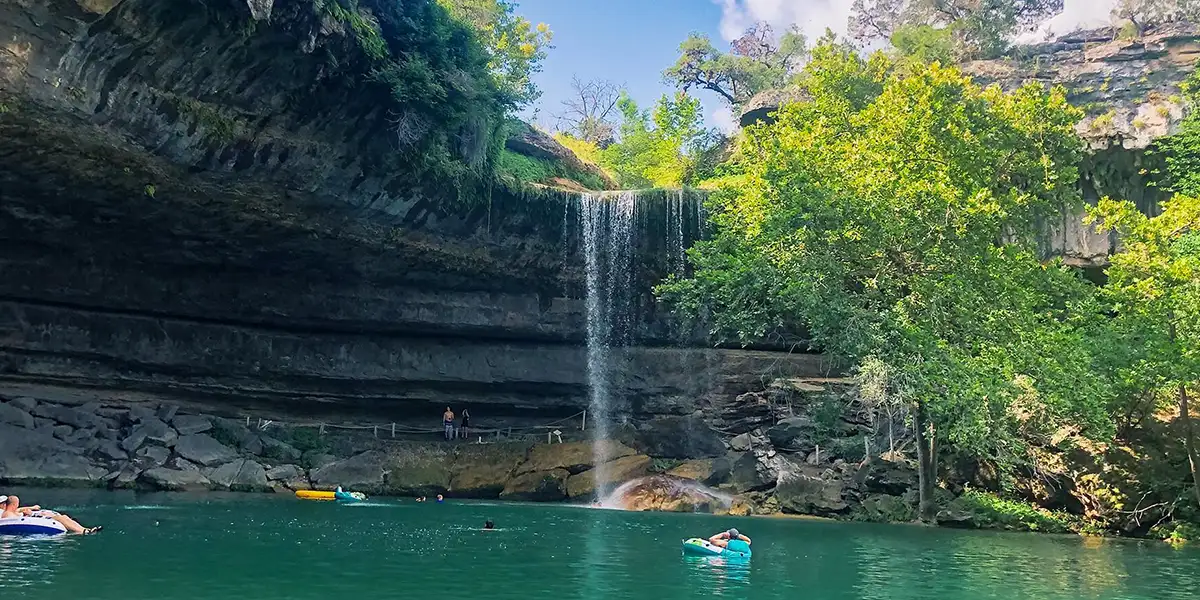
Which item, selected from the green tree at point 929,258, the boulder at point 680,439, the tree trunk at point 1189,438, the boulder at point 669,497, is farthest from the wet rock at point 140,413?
the tree trunk at point 1189,438

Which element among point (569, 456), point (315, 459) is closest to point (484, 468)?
point (569, 456)

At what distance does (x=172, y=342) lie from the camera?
28.2 meters

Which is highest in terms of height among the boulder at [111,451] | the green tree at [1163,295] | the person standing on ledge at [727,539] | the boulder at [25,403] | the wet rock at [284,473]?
the green tree at [1163,295]

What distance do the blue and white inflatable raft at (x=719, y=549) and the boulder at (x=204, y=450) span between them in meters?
17.0

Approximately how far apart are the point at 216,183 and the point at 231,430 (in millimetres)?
9494

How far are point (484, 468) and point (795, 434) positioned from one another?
9548mm

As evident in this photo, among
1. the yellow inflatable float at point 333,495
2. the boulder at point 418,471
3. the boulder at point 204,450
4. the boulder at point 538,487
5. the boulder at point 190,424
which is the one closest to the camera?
the yellow inflatable float at point 333,495

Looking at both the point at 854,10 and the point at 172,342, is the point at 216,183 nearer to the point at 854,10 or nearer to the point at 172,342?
the point at 172,342

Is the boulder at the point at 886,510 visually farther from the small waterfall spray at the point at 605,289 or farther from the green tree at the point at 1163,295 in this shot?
the small waterfall spray at the point at 605,289

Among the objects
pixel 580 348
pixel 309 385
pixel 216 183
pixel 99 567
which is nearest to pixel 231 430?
pixel 309 385

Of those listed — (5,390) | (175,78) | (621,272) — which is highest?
(175,78)

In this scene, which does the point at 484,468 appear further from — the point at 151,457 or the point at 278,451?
the point at 151,457

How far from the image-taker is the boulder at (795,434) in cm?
2622

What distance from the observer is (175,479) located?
24.9 meters
